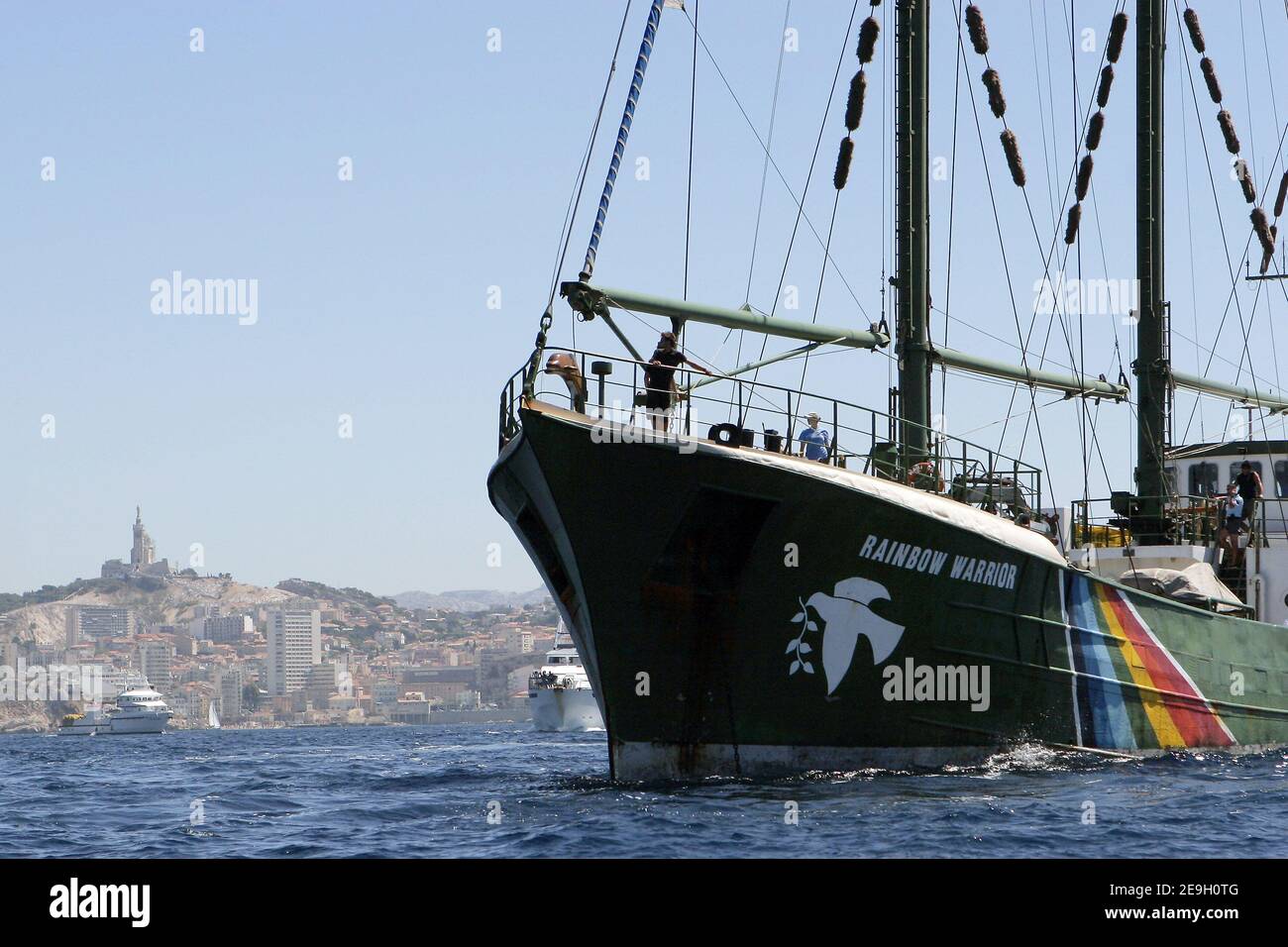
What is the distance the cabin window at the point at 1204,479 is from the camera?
2898cm

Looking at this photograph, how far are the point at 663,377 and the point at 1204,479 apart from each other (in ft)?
49.7

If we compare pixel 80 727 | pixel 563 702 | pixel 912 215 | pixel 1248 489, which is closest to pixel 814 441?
pixel 912 215

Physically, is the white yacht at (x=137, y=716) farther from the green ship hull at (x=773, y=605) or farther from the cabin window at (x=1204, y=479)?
the green ship hull at (x=773, y=605)

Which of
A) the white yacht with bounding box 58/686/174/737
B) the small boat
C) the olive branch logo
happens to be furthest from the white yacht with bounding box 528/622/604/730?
the olive branch logo

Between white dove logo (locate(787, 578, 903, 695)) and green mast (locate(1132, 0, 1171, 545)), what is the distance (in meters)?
11.3

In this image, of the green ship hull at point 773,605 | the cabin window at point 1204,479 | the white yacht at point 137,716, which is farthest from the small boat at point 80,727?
the green ship hull at point 773,605

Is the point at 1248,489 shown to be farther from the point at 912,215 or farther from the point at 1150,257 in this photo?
the point at 912,215

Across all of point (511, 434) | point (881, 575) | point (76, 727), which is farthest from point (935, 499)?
point (76, 727)

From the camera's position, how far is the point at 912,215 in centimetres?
2367

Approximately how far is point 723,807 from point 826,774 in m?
3.05

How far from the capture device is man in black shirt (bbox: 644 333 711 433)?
1723 centimetres

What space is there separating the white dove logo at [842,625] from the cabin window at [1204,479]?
43.7ft
